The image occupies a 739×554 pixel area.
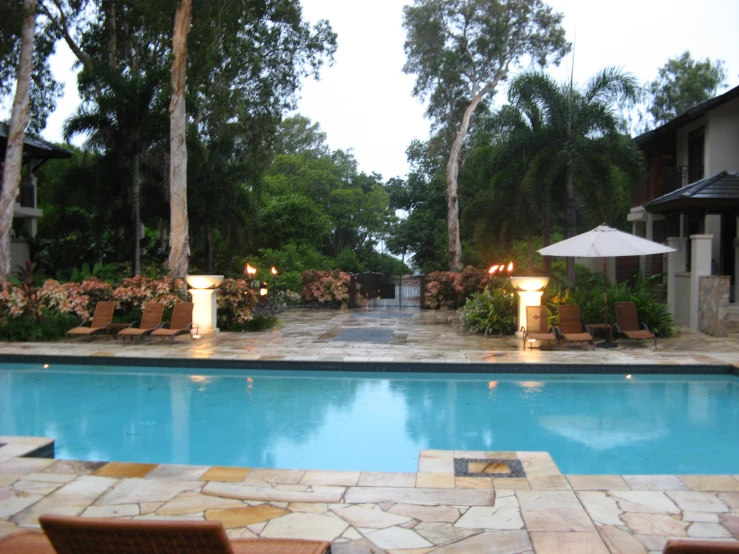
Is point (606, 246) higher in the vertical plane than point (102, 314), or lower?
higher

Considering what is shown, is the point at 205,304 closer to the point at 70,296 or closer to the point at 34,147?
the point at 70,296

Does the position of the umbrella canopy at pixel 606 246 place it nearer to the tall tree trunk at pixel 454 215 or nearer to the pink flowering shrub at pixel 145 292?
the pink flowering shrub at pixel 145 292

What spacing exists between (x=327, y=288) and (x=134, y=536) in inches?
793

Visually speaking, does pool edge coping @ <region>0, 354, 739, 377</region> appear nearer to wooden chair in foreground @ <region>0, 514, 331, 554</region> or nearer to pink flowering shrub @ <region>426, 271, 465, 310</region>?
wooden chair in foreground @ <region>0, 514, 331, 554</region>

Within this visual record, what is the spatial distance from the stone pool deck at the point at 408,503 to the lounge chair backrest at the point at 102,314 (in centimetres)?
842

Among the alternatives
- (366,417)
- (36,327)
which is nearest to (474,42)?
(36,327)

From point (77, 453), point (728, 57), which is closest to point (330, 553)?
point (77, 453)

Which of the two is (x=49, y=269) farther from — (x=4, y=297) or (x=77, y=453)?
(x=77, y=453)

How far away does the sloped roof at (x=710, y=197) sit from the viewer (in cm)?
1619

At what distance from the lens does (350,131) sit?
7138cm

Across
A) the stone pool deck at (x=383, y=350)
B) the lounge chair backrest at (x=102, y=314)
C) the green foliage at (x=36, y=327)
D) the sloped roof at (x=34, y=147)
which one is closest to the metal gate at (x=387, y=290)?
the stone pool deck at (x=383, y=350)

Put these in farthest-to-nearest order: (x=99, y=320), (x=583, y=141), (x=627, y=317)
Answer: (x=583, y=141) → (x=99, y=320) → (x=627, y=317)

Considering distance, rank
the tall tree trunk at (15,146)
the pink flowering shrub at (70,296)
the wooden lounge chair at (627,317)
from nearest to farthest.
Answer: the wooden lounge chair at (627,317) < the pink flowering shrub at (70,296) < the tall tree trunk at (15,146)

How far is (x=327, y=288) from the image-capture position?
888 inches
